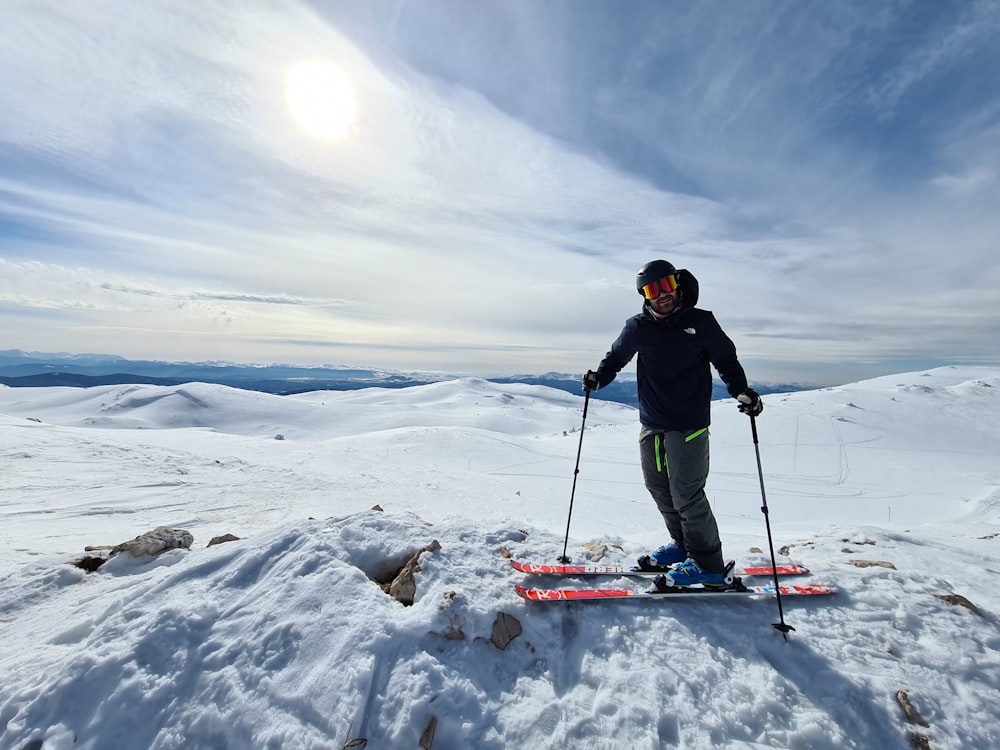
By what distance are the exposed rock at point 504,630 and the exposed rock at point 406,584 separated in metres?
0.92

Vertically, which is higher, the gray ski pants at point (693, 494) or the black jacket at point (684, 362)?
the black jacket at point (684, 362)

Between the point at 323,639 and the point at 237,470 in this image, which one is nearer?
the point at 323,639

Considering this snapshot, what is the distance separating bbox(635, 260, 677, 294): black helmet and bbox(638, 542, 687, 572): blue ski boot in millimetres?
3272

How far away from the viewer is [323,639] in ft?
→ 12.7

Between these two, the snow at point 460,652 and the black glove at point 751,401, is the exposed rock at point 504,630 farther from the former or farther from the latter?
the black glove at point 751,401

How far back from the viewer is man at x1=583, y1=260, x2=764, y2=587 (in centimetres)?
519

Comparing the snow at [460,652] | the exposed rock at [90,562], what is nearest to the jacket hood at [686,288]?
the snow at [460,652]

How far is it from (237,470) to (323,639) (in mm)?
17760

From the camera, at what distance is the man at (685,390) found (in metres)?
5.19

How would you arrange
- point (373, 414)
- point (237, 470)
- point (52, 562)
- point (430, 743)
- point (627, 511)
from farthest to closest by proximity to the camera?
point (373, 414)
point (627, 511)
point (237, 470)
point (52, 562)
point (430, 743)

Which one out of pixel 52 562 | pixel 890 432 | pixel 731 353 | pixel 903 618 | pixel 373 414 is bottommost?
pixel 373 414

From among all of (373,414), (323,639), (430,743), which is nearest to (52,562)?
(323,639)

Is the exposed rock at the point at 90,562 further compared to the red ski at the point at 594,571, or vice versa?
the exposed rock at the point at 90,562

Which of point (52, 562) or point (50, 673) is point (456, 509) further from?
point (50, 673)
